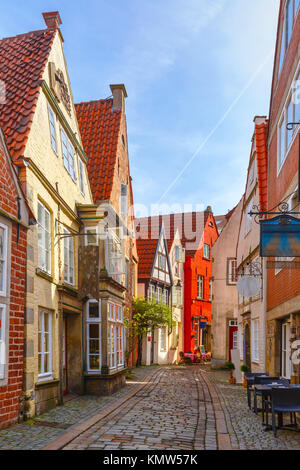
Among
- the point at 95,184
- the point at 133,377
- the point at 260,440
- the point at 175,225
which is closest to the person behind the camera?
the point at 260,440

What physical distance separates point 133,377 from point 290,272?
36.6 feet

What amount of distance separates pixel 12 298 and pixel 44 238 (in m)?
2.72

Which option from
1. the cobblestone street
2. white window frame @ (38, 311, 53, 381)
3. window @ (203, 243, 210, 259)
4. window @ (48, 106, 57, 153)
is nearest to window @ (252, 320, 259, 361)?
the cobblestone street

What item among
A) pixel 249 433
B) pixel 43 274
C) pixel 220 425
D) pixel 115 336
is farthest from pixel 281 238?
pixel 115 336

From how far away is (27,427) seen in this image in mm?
9625

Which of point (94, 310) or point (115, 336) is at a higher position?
point (94, 310)

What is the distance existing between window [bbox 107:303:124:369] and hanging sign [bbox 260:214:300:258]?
29.2ft

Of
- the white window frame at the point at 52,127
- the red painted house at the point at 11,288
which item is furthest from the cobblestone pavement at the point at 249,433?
the white window frame at the point at 52,127

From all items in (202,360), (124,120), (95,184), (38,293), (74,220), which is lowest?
(202,360)

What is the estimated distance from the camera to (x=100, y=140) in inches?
832

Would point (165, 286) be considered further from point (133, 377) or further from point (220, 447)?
point (220, 447)

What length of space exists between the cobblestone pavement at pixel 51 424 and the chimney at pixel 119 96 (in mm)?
12117

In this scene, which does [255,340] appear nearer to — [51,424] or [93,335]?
[93,335]

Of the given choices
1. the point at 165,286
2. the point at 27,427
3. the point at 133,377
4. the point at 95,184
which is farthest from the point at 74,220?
the point at 165,286
